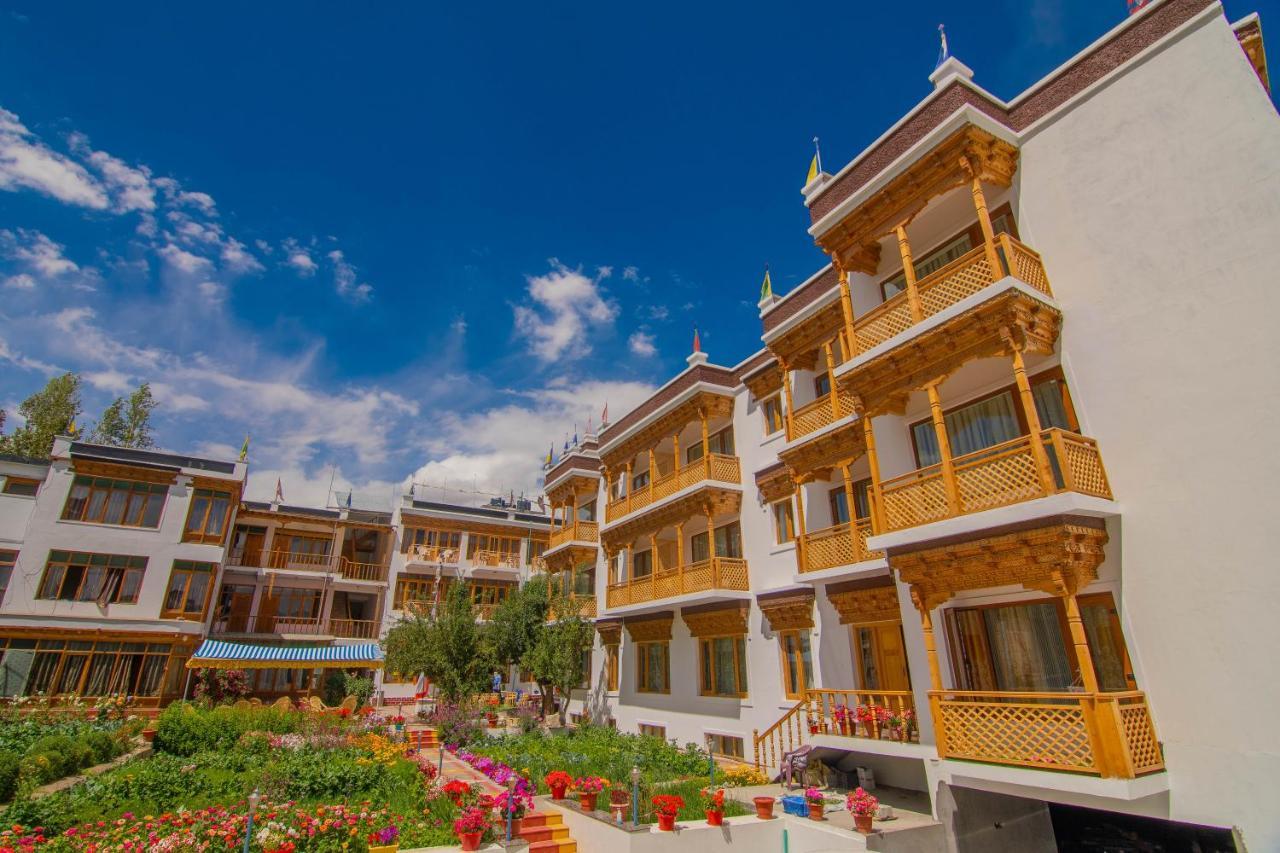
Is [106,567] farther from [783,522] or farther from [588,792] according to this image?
[783,522]

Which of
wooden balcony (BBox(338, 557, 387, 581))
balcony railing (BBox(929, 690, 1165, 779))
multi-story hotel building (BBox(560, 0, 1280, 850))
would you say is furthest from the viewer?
wooden balcony (BBox(338, 557, 387, 581))

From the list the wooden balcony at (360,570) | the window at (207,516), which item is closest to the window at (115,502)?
the window at (207,516)

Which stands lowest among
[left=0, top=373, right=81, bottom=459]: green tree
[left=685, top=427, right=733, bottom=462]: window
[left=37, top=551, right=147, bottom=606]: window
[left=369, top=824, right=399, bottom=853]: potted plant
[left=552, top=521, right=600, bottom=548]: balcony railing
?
[left=369, top=824, right=399, bottom=853]: potted plant

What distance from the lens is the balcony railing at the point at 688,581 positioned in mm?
18641

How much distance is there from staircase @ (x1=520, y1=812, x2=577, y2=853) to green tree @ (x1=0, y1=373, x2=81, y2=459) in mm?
35802

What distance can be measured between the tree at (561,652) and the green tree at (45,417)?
28.9 meters

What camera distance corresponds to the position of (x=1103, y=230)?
1062 centimetres

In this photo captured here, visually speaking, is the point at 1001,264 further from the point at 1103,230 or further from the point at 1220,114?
the point at 1220,114

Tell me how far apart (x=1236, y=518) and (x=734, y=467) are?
12.7 meters

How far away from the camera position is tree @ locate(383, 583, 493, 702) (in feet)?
75.1

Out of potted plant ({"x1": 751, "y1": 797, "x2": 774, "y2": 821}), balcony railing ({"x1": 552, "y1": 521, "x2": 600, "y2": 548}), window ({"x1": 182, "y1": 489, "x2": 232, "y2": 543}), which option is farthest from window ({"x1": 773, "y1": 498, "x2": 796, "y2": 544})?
window ({"x1": 182, "y1": 489, "x2": 232, "y2": 543})

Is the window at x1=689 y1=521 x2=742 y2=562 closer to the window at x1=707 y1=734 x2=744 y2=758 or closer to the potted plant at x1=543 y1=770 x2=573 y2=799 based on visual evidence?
the window at x1=707 y1=734 x2=744 y2=758

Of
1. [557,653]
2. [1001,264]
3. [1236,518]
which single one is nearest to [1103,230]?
[1001,264]

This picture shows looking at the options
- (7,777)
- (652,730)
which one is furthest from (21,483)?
(652,730)
